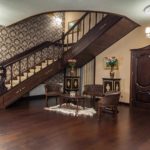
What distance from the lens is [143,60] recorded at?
636 centimetres

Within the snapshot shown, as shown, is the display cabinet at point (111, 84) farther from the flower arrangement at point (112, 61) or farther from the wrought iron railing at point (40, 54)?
the wrought iron railing at point (40, 54)

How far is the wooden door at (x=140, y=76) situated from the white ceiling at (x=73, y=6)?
1269 millimetres

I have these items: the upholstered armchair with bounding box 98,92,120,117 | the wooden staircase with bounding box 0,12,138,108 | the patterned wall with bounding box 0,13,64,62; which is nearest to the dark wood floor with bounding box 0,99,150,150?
the upholstered armchair with bounding box 98,92,120,117

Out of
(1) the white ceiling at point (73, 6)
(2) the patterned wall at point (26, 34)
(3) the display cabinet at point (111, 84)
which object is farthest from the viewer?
(3) the display cabinet at point (111, 84)

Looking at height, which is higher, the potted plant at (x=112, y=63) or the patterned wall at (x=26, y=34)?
the patterned wall at (x=26, y=34)

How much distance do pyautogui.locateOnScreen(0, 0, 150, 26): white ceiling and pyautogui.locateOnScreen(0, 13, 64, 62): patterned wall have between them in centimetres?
136

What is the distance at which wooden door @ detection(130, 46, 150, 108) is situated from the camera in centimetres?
625

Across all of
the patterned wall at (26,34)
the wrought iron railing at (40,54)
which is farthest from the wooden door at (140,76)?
the patterned wall at (26,34)

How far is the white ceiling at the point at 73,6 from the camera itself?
173 inches

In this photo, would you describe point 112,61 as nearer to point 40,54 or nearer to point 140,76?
point 140,76

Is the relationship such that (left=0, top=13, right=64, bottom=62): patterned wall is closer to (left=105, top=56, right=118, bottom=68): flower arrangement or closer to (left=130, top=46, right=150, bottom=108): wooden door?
(left=105, top=56, right=118, bottom=68): flower arrangement

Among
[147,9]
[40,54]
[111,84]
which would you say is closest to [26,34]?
[40,54]

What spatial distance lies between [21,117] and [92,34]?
3.42 m

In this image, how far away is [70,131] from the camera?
395cm
